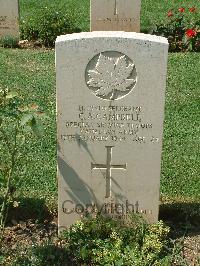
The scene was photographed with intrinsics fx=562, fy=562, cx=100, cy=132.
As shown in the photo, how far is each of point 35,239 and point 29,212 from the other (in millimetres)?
372

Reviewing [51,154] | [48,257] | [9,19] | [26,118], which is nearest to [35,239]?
[48,257]

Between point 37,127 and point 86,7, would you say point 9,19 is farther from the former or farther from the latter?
point 37,127

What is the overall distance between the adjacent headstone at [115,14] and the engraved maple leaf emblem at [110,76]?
572 cm

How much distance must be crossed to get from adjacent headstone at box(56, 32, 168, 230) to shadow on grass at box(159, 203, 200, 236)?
313mm

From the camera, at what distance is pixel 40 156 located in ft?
19.0

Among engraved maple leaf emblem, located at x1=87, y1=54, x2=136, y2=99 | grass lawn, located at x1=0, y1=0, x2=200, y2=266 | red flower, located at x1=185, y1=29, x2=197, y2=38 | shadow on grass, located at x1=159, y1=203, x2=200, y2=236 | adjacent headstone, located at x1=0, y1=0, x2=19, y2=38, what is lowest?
shadow on grass, located at x1=159, y1=203, x2=200, y2=236

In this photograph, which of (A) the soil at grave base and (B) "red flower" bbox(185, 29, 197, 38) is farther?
(B) "red flower" bbox(185, 29, 197, 38)

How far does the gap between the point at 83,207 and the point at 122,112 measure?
0.82 meters

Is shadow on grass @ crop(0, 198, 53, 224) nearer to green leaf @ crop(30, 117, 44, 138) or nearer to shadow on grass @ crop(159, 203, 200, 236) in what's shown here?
shadow on grass @ crop(159, 203, 200, 236)

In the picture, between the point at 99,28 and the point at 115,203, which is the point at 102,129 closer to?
the point at 115,203

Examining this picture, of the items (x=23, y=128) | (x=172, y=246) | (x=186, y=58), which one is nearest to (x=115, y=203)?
(x=172, y=246)

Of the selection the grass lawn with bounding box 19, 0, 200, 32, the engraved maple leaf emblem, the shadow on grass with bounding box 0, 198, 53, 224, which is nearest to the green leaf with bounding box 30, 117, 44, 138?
the engraved maple leaf emblem

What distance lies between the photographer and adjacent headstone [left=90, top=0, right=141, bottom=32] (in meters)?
9.38

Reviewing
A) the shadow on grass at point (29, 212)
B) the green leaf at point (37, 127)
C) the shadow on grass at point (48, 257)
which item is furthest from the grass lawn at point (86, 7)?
the green leaf at point (37, 127)
